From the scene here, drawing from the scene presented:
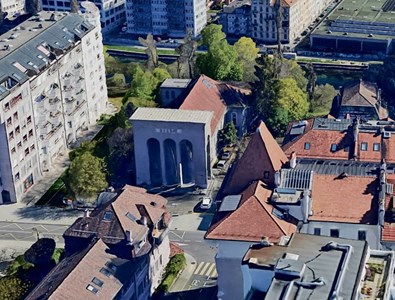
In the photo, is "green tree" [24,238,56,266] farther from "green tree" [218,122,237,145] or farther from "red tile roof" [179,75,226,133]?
"green tree" [218,122,237,145]

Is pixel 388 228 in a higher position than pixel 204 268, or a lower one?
higher

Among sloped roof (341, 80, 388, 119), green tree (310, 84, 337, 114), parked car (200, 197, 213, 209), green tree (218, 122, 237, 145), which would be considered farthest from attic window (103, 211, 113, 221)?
green tree (310, 84, 337, 114)

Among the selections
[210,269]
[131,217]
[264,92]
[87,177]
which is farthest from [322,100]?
[131,217]

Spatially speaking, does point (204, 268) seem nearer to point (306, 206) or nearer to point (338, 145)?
point (306, 206)

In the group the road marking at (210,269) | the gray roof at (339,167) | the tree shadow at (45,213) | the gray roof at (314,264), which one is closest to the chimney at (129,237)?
the road marking at (210,269)

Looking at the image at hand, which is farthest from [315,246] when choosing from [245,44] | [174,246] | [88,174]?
[245,44]

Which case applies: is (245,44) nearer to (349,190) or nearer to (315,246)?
(349,190)
